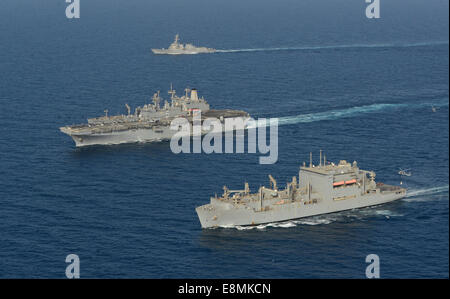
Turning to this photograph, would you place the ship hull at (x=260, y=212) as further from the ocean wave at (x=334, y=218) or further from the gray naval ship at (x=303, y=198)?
the ocean wave at (x=334, y=218)

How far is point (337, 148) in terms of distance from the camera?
176625 millimetres

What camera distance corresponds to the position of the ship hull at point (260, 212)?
5305 inches

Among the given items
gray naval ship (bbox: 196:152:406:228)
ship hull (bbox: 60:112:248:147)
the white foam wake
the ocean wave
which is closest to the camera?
gray naval ship (bbox: 196:152:406:228)

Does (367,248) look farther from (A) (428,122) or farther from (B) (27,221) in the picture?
(A) (428,122)

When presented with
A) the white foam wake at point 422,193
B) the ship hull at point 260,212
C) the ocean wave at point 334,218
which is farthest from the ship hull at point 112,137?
the white foam wake at point 422,193

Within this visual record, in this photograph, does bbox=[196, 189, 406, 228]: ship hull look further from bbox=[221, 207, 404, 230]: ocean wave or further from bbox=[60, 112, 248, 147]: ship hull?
bbox=[60, 112, 248, 147]: ship hull

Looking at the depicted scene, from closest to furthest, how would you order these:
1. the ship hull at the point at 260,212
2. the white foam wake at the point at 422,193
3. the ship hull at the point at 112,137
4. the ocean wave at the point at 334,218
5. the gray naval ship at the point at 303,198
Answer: the ship hull at the point at 260,212
the gray naval ship at the point at 303,198
the ocean wave at the point at 334,218
the white foam wake at the point at 422,193
the ship hull at the point at 112,137

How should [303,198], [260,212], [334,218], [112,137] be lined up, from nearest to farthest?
1. [260,212]
2. [334,218]
3. [303,198]
4. [112,137]

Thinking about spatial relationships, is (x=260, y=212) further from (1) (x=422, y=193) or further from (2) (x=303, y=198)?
(1) (x=422, y=193)

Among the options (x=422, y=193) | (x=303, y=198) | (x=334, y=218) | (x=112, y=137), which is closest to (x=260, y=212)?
(x=303, y=198)

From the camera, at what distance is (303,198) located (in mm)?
142375

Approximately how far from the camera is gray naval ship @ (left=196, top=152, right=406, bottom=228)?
13600 centimetres

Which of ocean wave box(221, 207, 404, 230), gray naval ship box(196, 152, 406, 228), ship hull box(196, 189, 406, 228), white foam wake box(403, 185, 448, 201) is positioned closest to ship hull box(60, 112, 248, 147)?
gray naval ship box(196, 152, 406, 228)

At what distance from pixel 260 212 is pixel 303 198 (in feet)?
31.6
